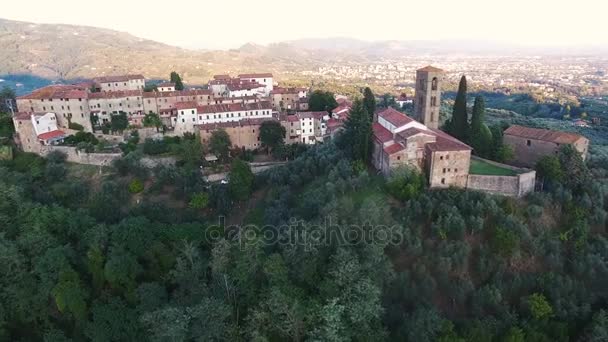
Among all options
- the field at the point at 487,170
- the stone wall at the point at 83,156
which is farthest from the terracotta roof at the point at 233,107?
the field at the point at 487,170

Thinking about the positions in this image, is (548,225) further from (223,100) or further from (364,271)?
(223,100)

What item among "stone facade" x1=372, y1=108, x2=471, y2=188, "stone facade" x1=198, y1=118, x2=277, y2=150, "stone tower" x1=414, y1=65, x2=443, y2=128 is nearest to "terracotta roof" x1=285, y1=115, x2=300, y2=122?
"stone facade" x1=198, y1=118, x2=277, y2=150

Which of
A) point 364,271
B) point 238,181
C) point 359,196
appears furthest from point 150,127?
point 364,271

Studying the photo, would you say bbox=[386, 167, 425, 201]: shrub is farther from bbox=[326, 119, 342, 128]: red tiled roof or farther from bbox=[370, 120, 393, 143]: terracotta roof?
bbox=[326, 119, 342, 128]: red tiled roof

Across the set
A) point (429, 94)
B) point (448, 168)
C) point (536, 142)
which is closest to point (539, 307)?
point (448, 168)

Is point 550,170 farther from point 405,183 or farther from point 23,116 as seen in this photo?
point 23,116

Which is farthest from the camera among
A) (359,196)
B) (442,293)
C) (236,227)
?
(236,227)
